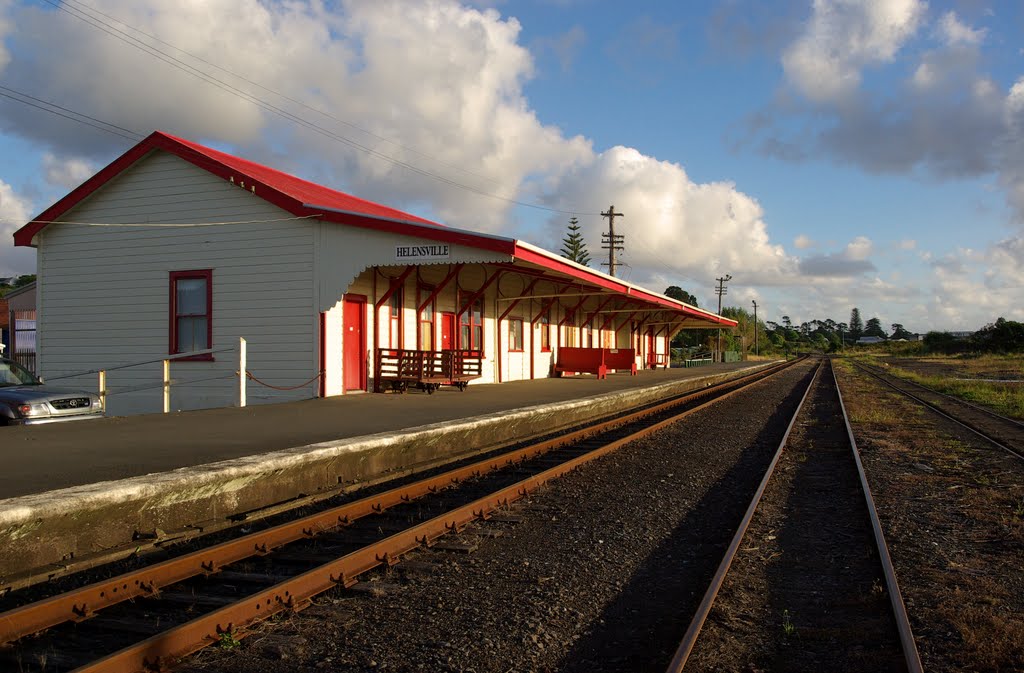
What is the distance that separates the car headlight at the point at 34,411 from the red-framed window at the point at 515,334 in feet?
51.9

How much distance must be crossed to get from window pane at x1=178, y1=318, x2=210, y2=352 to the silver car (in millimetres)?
5359

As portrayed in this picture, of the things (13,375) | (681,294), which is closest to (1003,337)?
(681,294)

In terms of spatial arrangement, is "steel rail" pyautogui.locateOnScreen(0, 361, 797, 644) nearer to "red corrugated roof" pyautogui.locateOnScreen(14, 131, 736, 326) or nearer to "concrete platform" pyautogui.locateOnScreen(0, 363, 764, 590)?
"concrete platform" pyautogui.locateOnScreen(0, 363, 764, 590)

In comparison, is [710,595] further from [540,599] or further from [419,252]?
[419,252]

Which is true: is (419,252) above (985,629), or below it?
above

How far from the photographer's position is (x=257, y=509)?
7008mm

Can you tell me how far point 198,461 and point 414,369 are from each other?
986 cm

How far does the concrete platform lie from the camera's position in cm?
536

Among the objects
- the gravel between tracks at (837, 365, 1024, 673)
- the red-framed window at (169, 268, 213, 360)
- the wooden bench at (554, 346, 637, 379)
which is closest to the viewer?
the gravel between tracks at (837, 365, 1024, 673)

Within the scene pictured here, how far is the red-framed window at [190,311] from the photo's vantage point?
16.5 m

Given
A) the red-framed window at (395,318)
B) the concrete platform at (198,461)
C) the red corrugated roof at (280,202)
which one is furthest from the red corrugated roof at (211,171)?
the concrete platform at (198,461)

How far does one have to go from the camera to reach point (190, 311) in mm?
16703

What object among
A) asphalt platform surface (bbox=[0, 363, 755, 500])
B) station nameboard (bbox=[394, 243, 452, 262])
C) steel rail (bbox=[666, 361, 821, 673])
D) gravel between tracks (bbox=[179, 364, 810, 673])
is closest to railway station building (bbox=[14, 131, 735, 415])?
station nameboard (bbox=[394, 243, 452, 262])

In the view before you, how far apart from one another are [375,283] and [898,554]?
43.1ft
